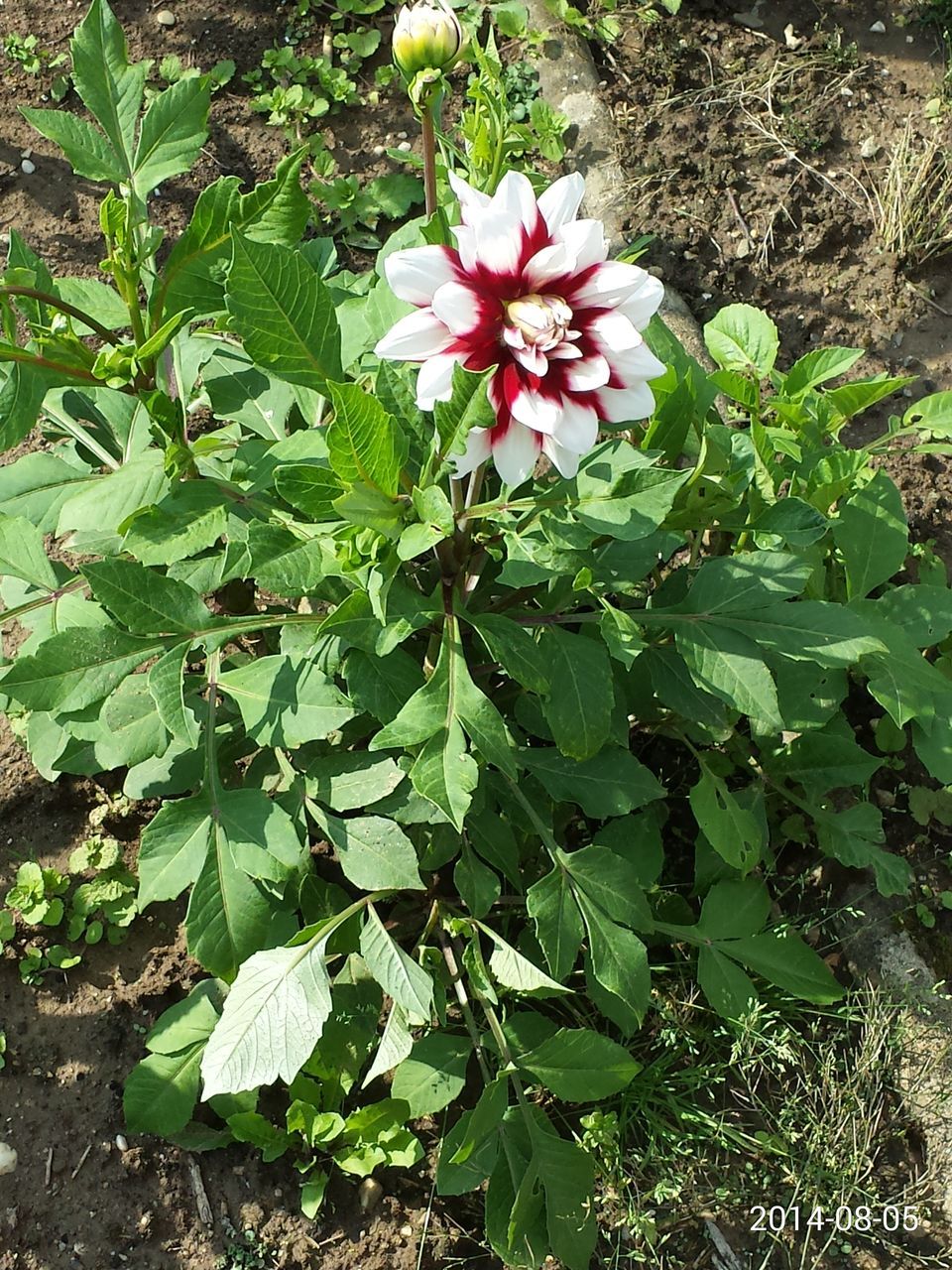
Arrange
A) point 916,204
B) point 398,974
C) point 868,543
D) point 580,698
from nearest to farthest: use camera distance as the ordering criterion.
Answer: point 580,698
point 398,974
point 868,543
point 916,204

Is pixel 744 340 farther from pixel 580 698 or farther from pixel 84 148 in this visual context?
pixel 84 148

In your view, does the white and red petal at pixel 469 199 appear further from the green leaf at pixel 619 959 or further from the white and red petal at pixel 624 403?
the green leaf at pixel 619 959

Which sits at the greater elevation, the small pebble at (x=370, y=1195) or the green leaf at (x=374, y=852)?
the green leaf at (x=374, y=852)

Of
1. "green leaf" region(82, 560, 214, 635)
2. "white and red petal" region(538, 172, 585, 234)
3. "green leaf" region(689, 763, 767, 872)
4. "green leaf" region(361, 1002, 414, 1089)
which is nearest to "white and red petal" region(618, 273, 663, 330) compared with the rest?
"white and red petal" region(538, 172, 585, 234)

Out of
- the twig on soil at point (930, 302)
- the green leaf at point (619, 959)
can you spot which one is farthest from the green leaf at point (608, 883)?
the twig on soil at point (930, 302)

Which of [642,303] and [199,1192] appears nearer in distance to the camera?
[642,303]

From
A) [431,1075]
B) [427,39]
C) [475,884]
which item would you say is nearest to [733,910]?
[475,884]

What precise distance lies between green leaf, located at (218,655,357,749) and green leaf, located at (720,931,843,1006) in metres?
0.96

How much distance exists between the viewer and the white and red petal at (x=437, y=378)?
1388 mm

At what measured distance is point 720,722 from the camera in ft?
6.54

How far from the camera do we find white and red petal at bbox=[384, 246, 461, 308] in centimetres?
135

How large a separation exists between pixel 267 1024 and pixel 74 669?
64 cm

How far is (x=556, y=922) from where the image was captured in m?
1.92

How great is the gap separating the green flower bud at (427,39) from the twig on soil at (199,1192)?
2.01m
